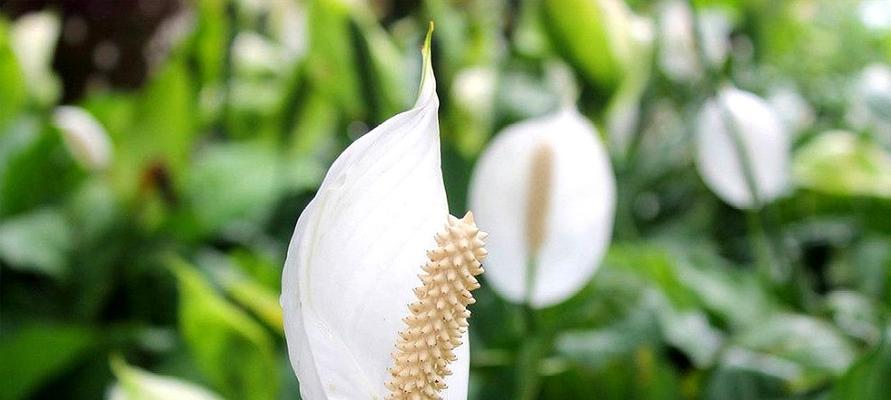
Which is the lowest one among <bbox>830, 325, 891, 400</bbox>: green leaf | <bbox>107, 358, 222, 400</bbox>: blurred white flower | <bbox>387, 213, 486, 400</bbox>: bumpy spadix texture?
<bbox>107, 358, 222, 400</bbox>: blurred white flower

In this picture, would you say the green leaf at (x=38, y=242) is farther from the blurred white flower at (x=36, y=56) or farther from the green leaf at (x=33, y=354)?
the blurred white flower at (x=36, y=56)

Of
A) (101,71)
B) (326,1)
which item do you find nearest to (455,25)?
(326,1)

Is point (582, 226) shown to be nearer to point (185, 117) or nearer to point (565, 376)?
point (565, 376)

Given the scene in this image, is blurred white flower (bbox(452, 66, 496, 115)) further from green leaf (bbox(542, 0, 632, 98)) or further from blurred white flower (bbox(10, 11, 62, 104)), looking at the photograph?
blurred white flower (bbox(10, 11, 62, 104))

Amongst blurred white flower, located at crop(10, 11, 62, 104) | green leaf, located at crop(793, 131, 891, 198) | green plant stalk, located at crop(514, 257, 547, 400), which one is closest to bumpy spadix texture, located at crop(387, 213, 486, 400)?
green plant stalk, located at crop(514, 257, 547, 400)

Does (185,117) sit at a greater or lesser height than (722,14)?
lesser

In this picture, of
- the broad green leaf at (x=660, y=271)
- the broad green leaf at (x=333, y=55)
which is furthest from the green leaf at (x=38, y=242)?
the broad green leaf at (x=660, y=271)
